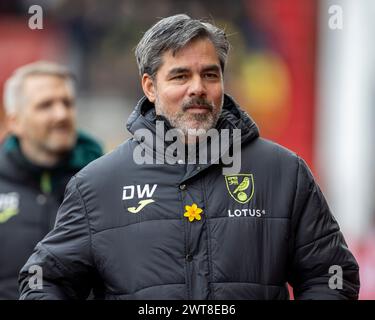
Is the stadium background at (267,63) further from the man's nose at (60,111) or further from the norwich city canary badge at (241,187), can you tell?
the norwich city canary badge at (241,187)

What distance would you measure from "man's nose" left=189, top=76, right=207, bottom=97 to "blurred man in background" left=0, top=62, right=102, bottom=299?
2.09m

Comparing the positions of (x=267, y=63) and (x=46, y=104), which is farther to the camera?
(x=267, y=63)

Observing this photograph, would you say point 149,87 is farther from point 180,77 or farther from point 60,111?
point 60,111

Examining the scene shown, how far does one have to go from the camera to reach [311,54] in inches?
426

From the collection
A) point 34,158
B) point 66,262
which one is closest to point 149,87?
point 66,262

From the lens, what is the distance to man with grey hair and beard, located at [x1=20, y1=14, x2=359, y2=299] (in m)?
3.58

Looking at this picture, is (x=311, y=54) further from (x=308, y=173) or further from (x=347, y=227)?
(x=308, y=173)

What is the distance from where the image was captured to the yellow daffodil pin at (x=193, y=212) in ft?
11.8

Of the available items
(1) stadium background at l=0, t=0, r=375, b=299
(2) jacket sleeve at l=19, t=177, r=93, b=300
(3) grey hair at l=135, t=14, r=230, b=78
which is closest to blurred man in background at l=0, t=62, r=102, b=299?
(2) jacket sleeve at l=19, t=177, r=93, b=300

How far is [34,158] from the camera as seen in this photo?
242 inches

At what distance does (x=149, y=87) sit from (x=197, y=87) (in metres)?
0.33

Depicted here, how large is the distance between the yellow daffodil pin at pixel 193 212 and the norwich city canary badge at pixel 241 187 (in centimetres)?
15

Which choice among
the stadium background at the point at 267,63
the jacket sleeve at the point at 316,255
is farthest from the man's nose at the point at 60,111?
the stadium background at the point at 267,63
